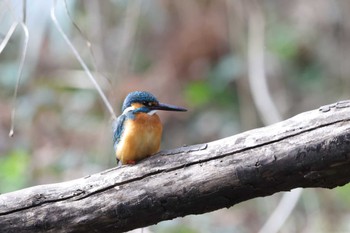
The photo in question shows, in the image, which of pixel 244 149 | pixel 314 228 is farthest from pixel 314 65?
pixel 244 149

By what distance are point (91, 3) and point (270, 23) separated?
5.89ft

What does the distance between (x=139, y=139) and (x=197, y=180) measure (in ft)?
1.27

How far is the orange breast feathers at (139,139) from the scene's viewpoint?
2.28 metres

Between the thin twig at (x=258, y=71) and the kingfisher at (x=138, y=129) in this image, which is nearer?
the kingfisher at (x=138, y=129)

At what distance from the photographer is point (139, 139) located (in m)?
2.34

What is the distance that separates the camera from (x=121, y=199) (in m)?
2.07

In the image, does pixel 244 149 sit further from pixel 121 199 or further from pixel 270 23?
pixel 270 23

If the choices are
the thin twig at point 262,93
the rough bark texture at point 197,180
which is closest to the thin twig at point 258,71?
the thin twig at point 262,93

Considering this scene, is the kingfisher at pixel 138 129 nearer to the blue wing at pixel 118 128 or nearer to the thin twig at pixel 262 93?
the blue wing at pixel 118 128

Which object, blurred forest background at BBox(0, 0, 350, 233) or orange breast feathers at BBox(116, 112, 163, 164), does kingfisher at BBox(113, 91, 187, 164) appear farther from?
blurred forest background at BBox(0, 0, 350, 233)


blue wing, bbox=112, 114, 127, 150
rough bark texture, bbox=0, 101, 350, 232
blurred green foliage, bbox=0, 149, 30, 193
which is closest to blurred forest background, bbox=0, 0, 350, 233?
blurred green foliage, bbox=0, 149, 30, 193

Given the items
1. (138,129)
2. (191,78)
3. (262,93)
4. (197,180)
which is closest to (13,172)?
(262,93)

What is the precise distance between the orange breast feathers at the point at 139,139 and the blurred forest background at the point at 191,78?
1809 millimetres

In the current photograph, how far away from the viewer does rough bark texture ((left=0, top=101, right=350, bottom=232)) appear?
193 centimetres
